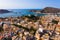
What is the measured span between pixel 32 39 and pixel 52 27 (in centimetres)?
157

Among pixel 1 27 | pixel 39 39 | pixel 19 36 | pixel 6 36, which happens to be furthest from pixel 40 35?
pixel 1 27

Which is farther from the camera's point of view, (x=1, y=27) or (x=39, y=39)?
(x=1, y=27)

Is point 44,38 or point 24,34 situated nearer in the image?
point 44,38

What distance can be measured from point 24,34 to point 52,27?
1412mm

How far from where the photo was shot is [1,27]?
6027mm

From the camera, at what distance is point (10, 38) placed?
4.62 meters

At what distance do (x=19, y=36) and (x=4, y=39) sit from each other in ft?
1.26

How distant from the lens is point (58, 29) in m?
5.70

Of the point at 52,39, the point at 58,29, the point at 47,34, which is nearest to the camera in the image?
the point at 52,39

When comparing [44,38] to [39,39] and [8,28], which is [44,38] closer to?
[39,39]

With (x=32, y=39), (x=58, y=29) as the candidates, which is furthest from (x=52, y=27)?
(x=32, y=39)

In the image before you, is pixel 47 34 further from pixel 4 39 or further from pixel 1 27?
pixel 1 27

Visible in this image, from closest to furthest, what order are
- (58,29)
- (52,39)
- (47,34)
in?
(52,39)
(47,34)
(58,29)

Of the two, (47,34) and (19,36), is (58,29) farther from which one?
(19,36)
